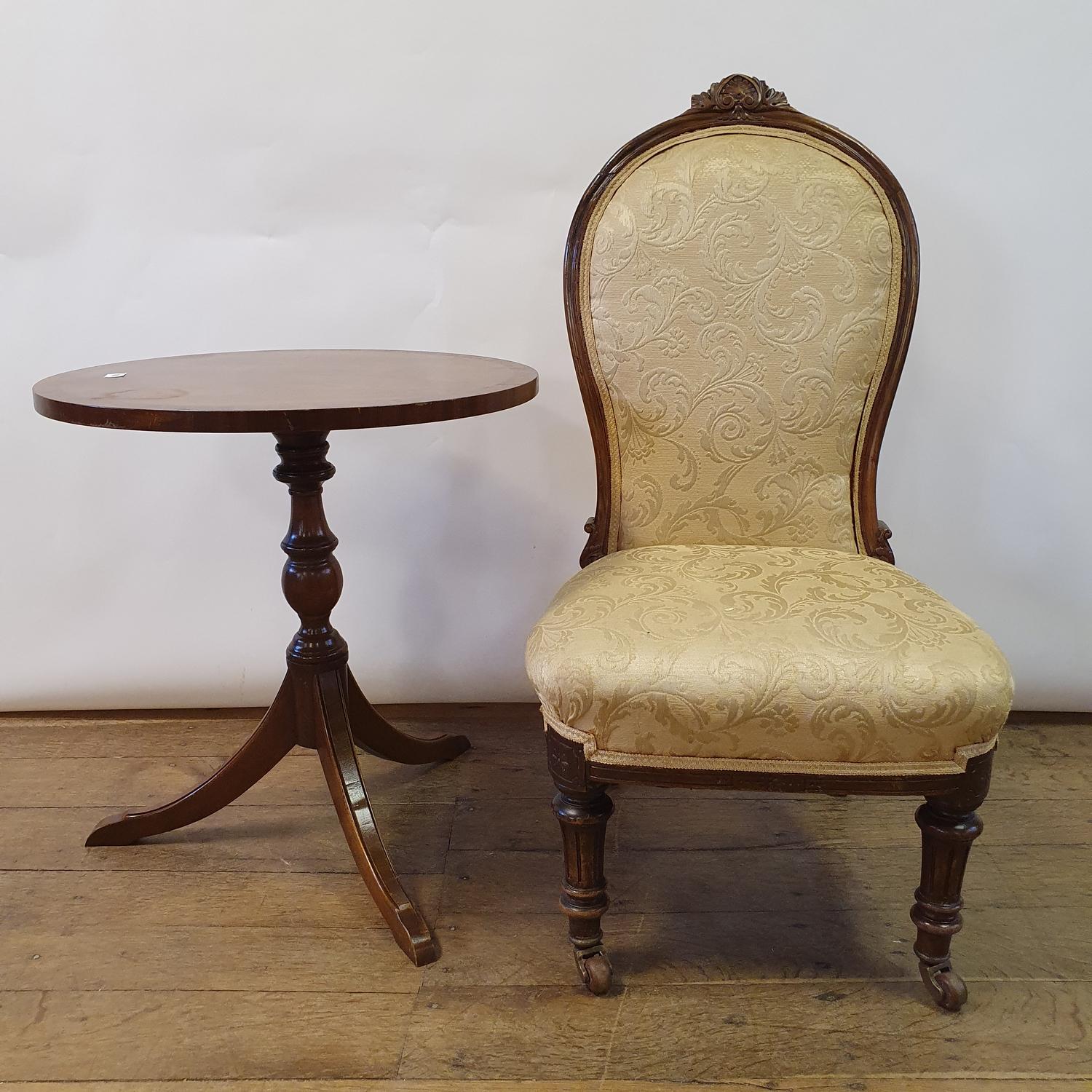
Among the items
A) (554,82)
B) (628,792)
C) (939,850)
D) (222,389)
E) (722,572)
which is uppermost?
(554,82)

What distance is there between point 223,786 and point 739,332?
1.13m

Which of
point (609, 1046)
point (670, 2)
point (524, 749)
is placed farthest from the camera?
point (524, 749)

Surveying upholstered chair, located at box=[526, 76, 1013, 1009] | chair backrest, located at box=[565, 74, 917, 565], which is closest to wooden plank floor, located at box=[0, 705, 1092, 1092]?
upholstered chair, located at box=[526, 76, 1013, 1009]

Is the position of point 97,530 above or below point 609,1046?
above

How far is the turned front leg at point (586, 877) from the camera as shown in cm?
123

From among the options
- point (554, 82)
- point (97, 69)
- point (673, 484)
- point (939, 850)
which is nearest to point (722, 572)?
point (673, 484)

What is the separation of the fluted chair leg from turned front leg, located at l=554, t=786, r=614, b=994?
1.33 ft

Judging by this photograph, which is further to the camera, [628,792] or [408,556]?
[408,556]

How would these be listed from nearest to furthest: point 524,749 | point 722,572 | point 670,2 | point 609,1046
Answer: point 609,1046
point 722,572
point 670,2
point 524,749

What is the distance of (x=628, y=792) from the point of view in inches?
70.7

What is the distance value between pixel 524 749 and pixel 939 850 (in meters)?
0.93

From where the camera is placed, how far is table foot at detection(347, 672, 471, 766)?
173cm

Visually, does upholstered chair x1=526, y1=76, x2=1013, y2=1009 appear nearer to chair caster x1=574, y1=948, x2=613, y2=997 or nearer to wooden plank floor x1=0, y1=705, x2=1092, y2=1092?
chair caster x1=574, y1=948, x2=613, y2=997

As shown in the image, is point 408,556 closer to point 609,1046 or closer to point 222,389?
point 222,389
